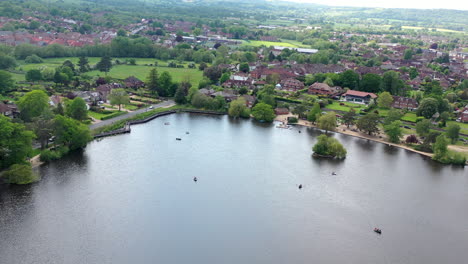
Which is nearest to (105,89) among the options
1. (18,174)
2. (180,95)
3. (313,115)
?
(180,95)

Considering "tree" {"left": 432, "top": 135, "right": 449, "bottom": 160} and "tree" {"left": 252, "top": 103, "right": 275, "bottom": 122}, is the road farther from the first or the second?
"tree" {"left": 432, "top": 135, "right": 449, "bottom": 160}

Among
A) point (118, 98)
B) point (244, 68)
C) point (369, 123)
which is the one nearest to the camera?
point (369, 123)

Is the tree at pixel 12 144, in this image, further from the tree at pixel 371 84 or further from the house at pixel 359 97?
the tree at pixel 371 84

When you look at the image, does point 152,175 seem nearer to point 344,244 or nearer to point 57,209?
point 57,209

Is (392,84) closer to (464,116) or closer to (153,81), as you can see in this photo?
(464,116)

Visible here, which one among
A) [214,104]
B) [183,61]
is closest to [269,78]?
[214,104]

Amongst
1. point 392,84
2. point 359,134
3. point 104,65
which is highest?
point 392,84

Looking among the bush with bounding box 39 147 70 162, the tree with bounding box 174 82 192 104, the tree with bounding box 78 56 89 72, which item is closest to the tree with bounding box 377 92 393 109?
the tree with bounding box 174 82 192 104
